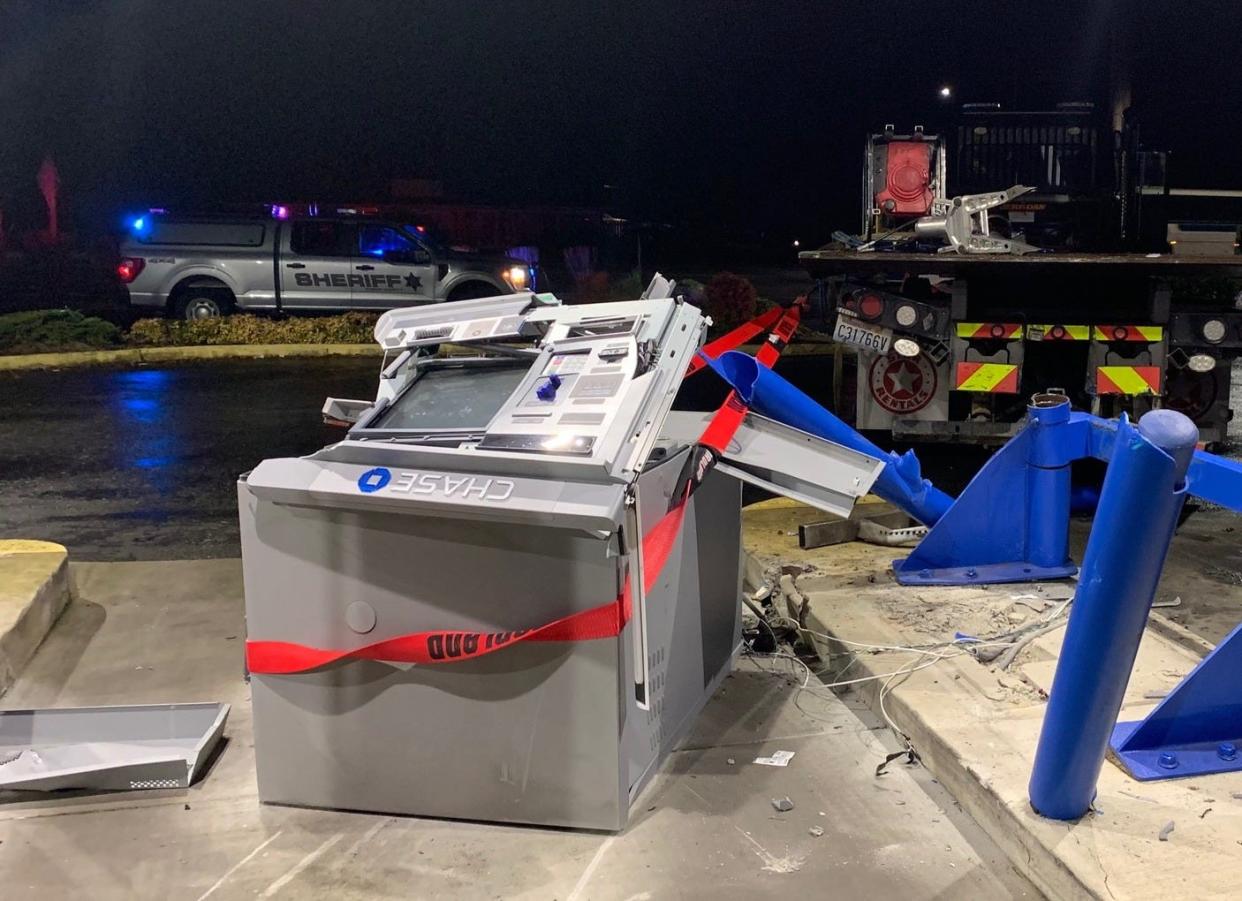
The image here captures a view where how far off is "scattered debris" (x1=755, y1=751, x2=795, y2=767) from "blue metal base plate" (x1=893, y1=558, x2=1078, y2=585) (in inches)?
58.9

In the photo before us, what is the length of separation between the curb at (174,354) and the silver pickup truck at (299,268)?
1.54 m

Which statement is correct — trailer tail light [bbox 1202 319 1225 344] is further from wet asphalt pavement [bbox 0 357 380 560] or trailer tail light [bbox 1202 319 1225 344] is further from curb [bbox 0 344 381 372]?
curb [bbox 0 344 381 372]

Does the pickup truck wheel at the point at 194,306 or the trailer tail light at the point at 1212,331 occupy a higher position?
the trailer tail light at the point at 1212,331

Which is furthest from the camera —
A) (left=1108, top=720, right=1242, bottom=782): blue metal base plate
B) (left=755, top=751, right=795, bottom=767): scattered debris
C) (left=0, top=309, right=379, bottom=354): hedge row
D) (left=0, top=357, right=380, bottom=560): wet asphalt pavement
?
(left=0, top=309, right=379, bottom=354): hedge row

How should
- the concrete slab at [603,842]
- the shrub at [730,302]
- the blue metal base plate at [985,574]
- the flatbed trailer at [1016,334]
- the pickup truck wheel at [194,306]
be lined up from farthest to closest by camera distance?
the pickup truck wheel at [194,306], the shrub at [730,302], the flatbed trailer at [1016,334], the blue metal base plate at [985,574], the concrete slab at [603,842]

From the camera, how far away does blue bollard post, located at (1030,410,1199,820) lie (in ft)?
8.73

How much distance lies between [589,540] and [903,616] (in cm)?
206

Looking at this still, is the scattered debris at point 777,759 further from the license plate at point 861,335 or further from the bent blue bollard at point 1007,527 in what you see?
the license plate at point 861,335

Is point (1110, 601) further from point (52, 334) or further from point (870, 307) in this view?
point (52, 334)

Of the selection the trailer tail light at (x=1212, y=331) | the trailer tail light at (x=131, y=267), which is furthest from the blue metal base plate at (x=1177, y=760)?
the trailer tail light at (x=131, y=267)

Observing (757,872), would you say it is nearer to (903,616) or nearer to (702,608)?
(702,608)

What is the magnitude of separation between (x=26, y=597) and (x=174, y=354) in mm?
10597

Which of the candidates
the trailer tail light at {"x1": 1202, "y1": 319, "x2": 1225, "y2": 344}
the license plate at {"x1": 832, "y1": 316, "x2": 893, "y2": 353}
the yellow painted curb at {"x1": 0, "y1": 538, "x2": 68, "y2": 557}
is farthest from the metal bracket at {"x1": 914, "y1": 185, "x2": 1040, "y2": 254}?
the yellow painted curb at {"x1": 0, "y1": 538, "x2": 68, "y2": 557}

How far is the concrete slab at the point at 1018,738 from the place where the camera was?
2.83 meters
